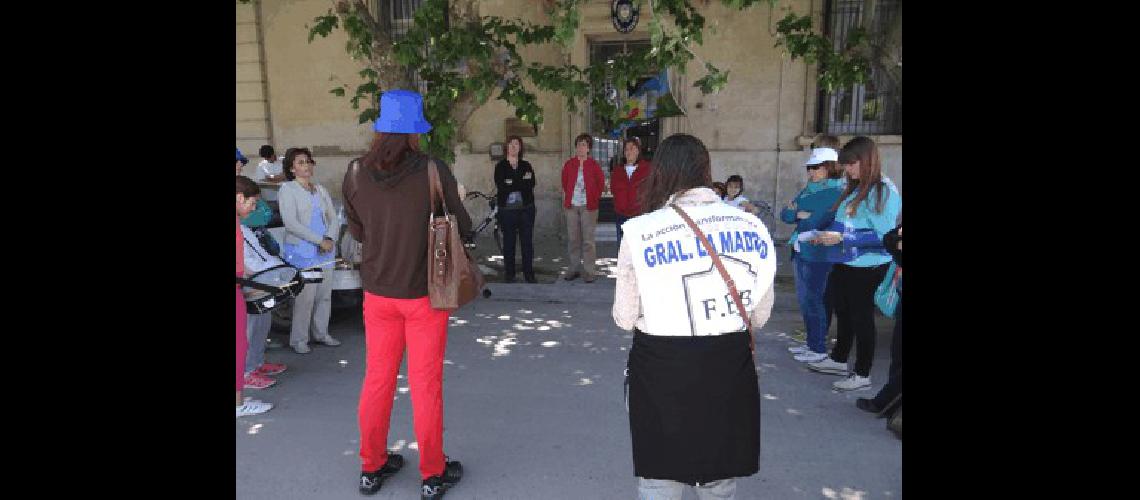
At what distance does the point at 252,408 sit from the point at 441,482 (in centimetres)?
180

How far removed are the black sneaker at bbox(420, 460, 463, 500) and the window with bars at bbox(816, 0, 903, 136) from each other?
9537mm

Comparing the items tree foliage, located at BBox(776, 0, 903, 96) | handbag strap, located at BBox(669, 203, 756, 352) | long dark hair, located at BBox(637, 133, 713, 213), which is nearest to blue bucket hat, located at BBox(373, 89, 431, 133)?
long dark hair, located at BBox(637, 133, 713, 213)

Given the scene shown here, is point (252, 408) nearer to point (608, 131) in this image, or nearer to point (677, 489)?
point (677, 489)

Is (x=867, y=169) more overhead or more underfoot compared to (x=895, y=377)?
more overhead

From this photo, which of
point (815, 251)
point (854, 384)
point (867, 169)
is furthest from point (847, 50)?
point (854, 384)

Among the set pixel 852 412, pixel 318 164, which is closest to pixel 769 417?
pixel 852 412

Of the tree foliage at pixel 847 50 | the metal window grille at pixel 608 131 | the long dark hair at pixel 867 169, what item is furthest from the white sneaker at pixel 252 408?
the metal window grille at pixel 608 131

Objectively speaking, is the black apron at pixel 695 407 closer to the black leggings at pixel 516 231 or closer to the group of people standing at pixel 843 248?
the group of people standing at pixel 843 248

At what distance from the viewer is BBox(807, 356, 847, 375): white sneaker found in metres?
4.89

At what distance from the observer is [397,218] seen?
2.93m

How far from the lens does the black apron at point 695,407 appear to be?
Answer: 2.17 meters

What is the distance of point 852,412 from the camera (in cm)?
424
